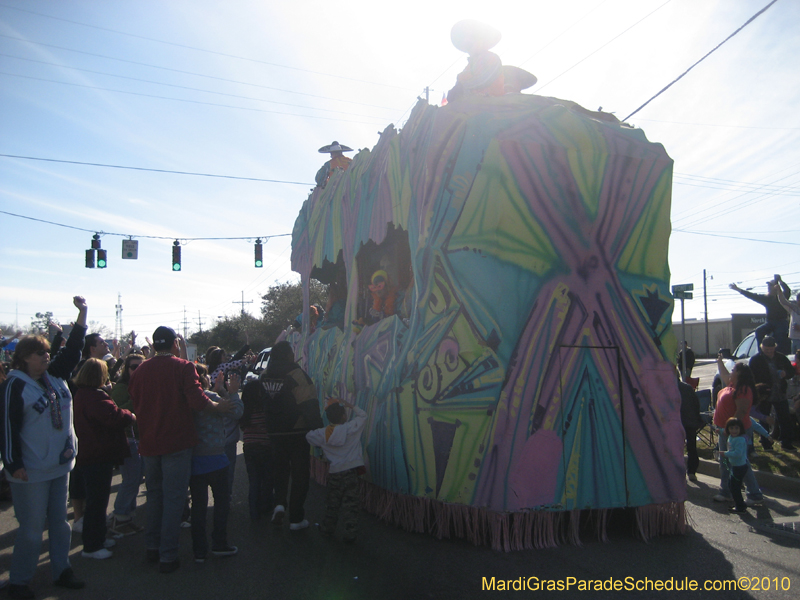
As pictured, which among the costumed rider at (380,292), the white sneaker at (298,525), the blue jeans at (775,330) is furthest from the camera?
the blue jeans at (775,330)

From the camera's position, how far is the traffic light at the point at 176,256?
58.3 feet

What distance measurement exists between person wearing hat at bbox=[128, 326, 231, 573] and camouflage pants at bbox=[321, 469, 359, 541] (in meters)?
1.29

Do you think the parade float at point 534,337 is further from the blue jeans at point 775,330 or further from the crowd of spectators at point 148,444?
the blue jeans at point 775,330

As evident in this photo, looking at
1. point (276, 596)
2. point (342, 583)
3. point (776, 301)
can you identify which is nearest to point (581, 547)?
point (342, 583)

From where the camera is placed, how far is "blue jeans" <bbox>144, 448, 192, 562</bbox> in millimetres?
4496

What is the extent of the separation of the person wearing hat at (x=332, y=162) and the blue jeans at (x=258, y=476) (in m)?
5.24

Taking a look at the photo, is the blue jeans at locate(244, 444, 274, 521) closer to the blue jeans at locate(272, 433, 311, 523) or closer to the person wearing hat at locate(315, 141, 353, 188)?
the blue jeans at locate(272, 433, 311, 523)

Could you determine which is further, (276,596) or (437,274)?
(437,274)

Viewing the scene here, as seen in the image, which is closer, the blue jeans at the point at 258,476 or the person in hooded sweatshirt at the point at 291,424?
the person in hooded sweatshirt at the point at 291,424

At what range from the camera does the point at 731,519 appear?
5672 mm

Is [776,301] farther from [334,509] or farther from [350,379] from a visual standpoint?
[334,509]

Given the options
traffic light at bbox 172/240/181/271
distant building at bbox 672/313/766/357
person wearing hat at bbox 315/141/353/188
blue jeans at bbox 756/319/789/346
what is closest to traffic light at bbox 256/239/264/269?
traffic light at bbox 172/240/181/271

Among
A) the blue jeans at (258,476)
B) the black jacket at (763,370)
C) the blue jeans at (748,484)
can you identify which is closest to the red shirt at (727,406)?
the blue jeans at (748,484)

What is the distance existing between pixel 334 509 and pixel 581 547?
2.20 metres
